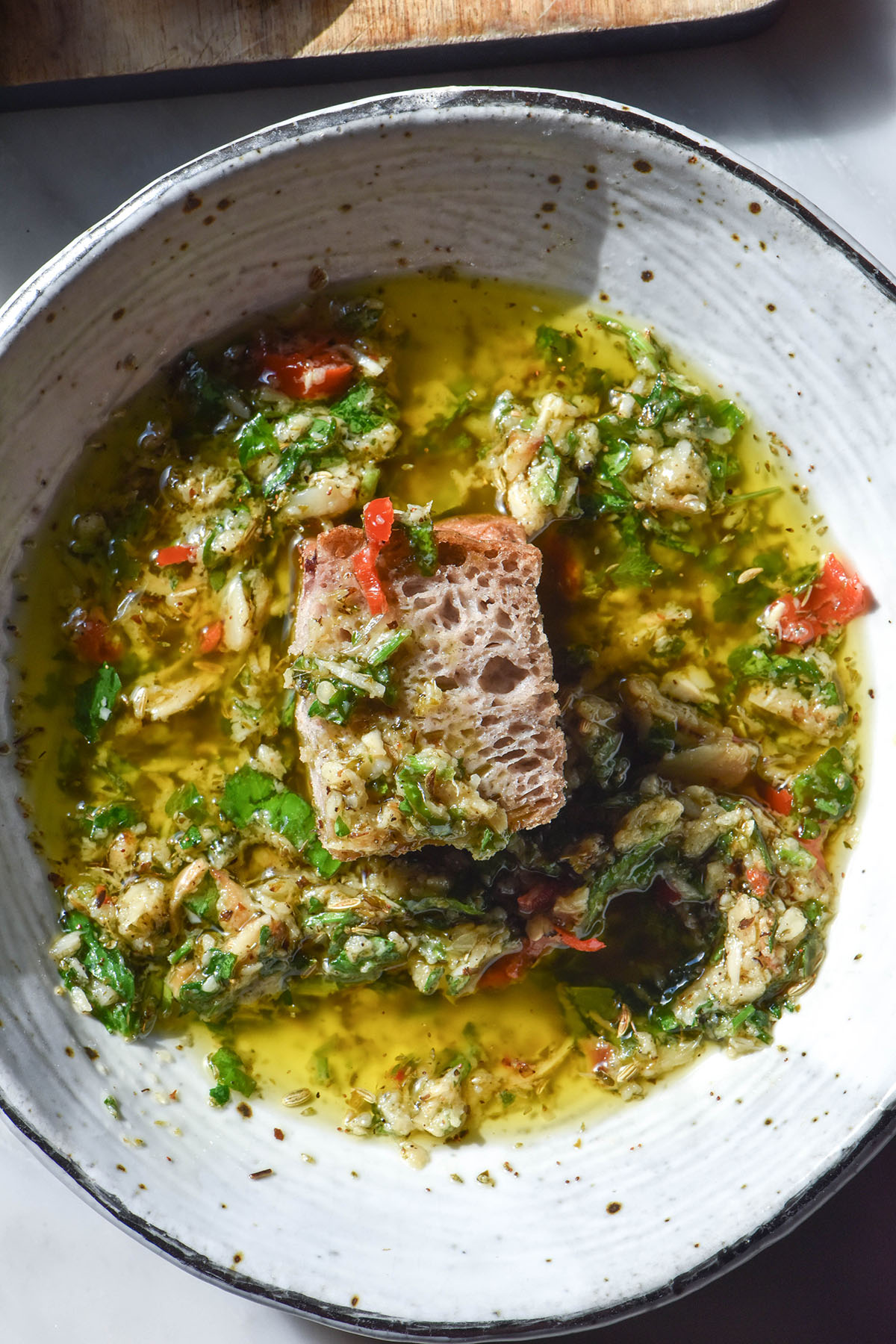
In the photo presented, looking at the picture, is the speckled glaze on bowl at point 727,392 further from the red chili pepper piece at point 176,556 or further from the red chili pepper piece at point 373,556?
the red chili pepper piece at point 373,556

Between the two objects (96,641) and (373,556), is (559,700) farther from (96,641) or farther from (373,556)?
(96,641)

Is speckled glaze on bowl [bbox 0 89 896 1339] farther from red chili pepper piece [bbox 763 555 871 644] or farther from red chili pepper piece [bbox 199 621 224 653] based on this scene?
red chili pepper piece [bbox 199 621 224 653]

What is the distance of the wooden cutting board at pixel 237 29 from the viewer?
3039mm

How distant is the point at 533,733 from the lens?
261cm

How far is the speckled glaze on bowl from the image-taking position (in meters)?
2.76

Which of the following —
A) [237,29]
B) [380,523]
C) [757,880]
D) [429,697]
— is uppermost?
[237,29]

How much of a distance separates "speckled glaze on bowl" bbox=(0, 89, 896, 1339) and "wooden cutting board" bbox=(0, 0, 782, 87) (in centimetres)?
Result: 50

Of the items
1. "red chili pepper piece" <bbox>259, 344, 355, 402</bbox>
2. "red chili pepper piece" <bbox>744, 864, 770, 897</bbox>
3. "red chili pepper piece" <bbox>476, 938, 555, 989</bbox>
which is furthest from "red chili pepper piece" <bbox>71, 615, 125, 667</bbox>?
"red chili pepper piece" <bbox>744, 864, 770, 897</bbox>

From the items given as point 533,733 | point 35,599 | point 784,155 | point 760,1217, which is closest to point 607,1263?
point 760,1217

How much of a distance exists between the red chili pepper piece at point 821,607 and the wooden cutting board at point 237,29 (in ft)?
5.68

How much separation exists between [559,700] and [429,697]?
28.2 inches

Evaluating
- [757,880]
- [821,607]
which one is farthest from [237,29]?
[757,880]

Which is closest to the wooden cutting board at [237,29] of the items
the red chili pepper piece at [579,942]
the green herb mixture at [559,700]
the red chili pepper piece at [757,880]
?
the green herb mixture at [559,700]

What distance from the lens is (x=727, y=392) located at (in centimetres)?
325
